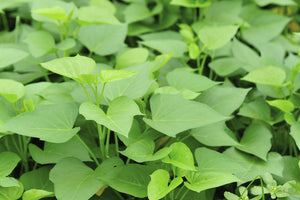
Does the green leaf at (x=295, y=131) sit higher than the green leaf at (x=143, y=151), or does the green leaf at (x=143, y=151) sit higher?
the green leaf at (x=143, y=151)

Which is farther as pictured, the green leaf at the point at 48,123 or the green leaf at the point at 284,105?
the green leaf at the point at 284,105

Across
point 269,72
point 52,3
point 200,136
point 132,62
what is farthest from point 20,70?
point 269,72

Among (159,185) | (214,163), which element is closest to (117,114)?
(159,185)

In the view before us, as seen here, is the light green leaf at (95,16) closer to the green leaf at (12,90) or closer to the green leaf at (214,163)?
the green leaf at (12,90)

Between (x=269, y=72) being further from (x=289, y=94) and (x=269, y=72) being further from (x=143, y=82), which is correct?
(x=143, y=82)

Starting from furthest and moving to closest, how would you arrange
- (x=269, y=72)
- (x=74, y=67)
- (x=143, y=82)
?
(x=269, y=72) < (x=143, y=82) < (x=74, y=67)

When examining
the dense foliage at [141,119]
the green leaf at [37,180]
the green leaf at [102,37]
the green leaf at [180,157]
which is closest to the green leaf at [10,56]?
the dense foliage at [141,119]

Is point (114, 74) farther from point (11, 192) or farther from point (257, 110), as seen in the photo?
point (257, 110)
